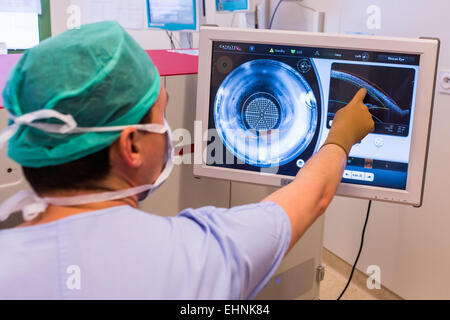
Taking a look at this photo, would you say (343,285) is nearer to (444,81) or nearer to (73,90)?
(444,81)

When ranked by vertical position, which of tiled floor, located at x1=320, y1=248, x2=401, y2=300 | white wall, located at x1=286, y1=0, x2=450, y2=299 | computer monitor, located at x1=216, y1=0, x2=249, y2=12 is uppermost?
computer monitor, located at x1=216, y1=0, x2=249, y2=12

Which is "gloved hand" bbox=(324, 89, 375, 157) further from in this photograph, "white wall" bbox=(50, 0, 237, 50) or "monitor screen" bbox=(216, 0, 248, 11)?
"white wall" bbox=(50, 0, 237, 50)

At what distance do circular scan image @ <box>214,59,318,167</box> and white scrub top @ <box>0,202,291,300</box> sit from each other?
22.1 inches

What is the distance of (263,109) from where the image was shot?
53.4 inches

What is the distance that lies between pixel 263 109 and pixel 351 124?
281 mm

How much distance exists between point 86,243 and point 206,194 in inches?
34.0

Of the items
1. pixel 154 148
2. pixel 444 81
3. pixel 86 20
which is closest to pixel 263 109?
pixel 154 148

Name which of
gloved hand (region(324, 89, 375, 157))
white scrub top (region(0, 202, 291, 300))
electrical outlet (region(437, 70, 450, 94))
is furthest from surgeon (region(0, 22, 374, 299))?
electrical outlet (region(437, 70, 450, 94))

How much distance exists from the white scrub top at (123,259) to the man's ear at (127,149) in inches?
3.5

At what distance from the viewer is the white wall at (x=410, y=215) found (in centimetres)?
189

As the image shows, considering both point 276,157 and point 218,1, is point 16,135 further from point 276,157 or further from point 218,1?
point 218,1

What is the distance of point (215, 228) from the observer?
2.72ft

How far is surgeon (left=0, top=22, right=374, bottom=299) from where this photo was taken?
2.41 feet

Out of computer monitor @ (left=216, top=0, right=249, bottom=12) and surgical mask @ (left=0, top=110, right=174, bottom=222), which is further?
computer monitor @ (left=216, top=0, right=249, bottom=12)
